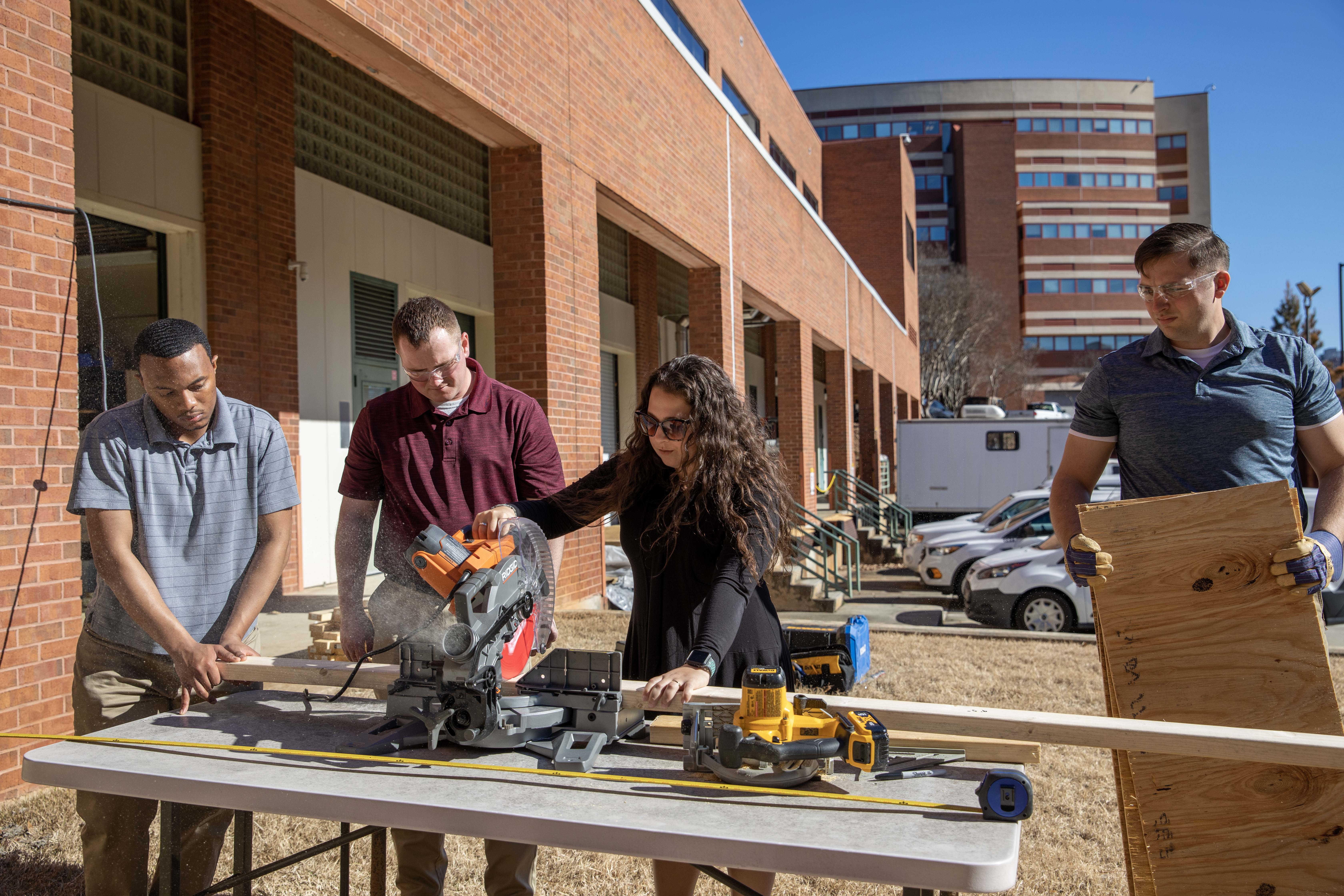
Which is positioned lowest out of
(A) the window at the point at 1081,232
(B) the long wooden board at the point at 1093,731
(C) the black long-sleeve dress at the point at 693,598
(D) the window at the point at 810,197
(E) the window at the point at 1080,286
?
(B) the long wooden board at the point at 1093,731

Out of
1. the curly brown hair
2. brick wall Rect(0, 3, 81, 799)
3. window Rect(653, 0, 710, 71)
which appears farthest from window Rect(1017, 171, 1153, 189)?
the curly brown hair

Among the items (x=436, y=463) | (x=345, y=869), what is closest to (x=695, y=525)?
(x=436, y=463)

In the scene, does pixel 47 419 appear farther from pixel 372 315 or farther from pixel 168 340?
pixel 372 315

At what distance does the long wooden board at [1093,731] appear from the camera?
1848mm

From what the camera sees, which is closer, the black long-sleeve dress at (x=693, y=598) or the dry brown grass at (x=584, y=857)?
the black long-sleeve dress at (x=693, y=598)

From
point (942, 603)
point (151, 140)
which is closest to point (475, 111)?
point (151, 140)

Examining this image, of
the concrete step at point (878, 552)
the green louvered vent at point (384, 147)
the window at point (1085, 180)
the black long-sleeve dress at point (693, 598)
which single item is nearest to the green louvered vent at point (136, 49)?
the green louvered vent at point (384, 147)

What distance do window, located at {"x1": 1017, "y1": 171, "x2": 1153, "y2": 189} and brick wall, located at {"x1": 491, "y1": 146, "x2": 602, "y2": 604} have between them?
73726mm

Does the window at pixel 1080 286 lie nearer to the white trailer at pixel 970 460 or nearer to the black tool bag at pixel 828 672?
the white trailer at pixel 970 460

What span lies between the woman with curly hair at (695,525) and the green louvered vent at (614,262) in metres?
13.1

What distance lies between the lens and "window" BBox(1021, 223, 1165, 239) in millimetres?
72438

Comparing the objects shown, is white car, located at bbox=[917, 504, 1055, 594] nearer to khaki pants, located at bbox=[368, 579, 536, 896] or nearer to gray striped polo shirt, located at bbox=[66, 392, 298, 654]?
khaki pants, located at bbox=[368, 579, 536, 896]

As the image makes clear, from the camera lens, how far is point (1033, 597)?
9.60 metres

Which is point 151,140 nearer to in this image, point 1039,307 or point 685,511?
point 685,511
